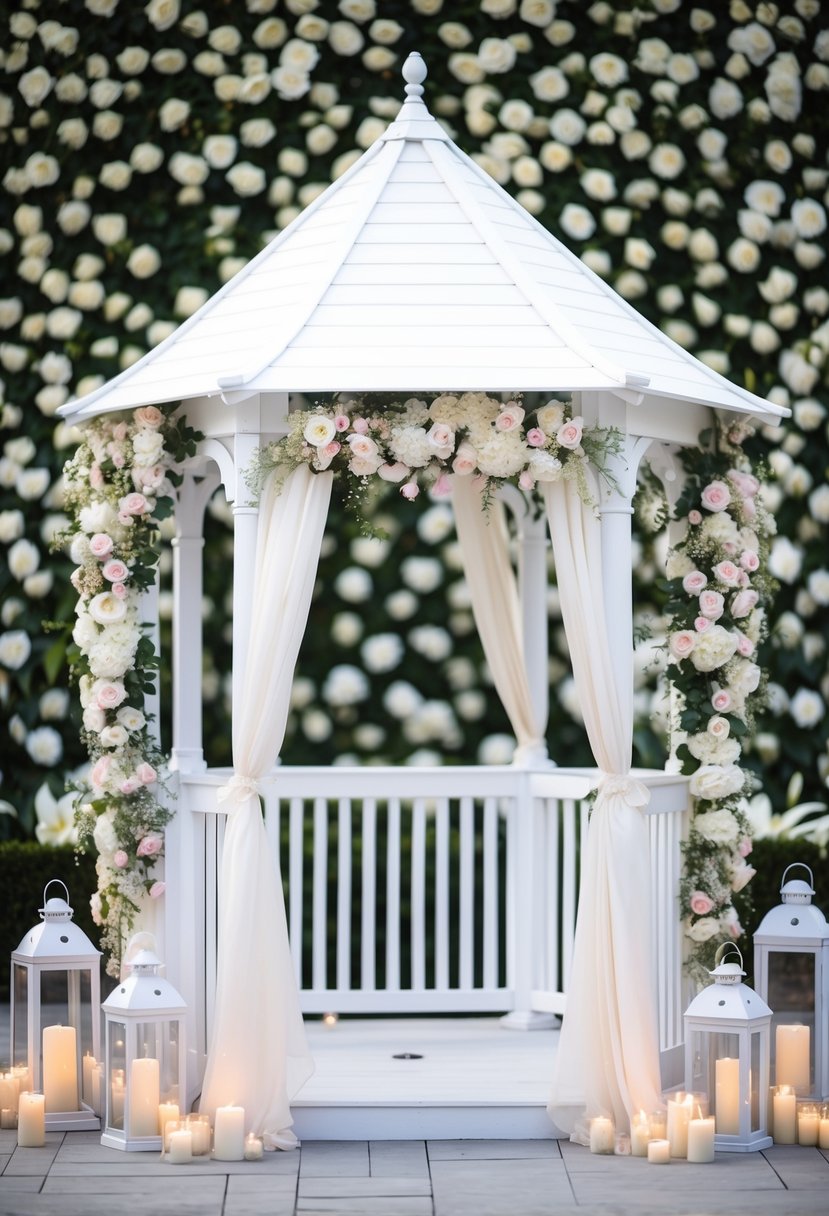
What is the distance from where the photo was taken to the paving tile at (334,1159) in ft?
15.9

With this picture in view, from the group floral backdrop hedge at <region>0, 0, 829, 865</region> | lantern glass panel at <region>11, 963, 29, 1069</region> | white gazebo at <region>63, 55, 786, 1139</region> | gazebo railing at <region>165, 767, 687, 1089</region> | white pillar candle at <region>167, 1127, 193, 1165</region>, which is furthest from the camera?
floral backdrop hedge at <region>0, 0, 829, 865</region>

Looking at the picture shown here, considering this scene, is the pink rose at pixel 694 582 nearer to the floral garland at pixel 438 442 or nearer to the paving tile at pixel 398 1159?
the floral garland at pixel 438 442

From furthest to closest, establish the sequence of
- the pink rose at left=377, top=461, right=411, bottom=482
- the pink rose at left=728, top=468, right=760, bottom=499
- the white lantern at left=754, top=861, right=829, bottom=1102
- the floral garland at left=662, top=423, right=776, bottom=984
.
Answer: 1. the pink rose at left=728, top=468, right=760, bottom=499
2. the floral garland at left=662, top=423, right=776, bottom=984
3. the white lantern at left=754, top=861, right=829, bottom=1102
4. the pink rose at left=377, top=461, right=411, bottom=482

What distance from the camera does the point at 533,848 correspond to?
6.50 metres

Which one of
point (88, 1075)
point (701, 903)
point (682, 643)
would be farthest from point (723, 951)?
point (88, 1075)

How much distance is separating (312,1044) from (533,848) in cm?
105

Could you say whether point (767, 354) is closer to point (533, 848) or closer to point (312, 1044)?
point (533, 848)

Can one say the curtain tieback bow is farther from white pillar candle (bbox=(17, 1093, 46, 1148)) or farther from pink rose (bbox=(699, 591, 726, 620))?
pink rose (bbox=(699, 591, 726, 620))

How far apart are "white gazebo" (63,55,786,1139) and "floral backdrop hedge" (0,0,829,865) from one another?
4.63 feet

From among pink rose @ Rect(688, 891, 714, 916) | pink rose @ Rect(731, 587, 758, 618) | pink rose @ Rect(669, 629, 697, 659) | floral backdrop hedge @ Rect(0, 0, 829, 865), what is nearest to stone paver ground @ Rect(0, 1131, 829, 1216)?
pink rose @ Rect(688, 891, 714, 916)

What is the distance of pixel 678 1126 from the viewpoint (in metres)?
5.01

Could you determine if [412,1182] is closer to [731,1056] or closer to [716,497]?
[731,1056]

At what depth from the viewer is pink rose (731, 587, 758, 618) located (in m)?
5.77

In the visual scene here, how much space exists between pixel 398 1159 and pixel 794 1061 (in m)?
1.31
